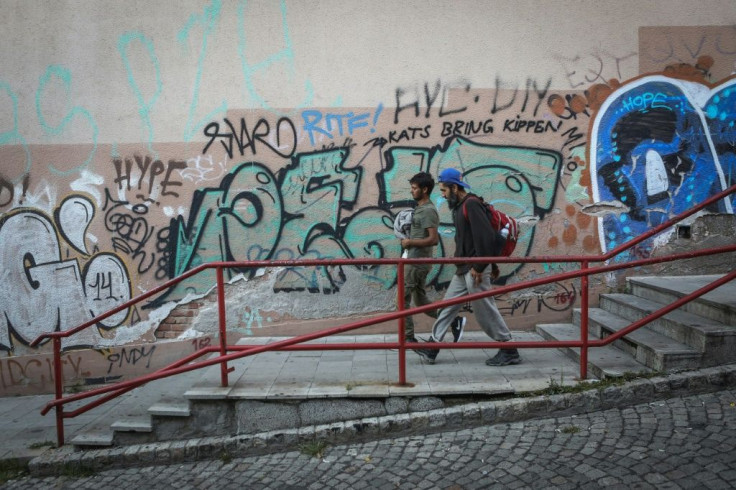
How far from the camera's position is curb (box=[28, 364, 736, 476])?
4094mm

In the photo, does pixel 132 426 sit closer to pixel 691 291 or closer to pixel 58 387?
pixel 58 387

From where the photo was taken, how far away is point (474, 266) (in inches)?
183

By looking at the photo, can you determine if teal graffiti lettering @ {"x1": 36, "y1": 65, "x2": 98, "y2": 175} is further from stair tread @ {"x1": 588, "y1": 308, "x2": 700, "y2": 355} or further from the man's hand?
stair tread @ {"x1": 588, "y1": 308, "x2": 700, "y2": 355}

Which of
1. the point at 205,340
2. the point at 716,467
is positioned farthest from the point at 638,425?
the point at 205,340

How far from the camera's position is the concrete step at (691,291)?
454cm

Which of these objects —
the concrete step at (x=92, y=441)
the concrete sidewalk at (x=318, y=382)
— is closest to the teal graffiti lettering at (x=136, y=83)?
the concrete sidewalk at (x=318, y=382)

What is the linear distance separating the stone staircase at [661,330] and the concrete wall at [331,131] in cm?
61

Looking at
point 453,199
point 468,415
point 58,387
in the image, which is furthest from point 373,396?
point 58,387

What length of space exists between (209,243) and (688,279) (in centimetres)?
522

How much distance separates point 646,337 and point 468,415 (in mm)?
1796

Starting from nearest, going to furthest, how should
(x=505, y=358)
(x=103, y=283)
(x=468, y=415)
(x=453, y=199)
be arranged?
1. (x=468, y=415)
2. (x=505, y=358)
3. (x=453, y=199)
4. (x=103, y=283)

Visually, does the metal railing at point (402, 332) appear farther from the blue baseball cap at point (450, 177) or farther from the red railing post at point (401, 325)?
the blue baseball cap at point (450, 177)

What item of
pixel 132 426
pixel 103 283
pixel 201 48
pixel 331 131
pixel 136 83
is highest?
pixel 201 48

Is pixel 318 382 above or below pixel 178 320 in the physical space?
below
